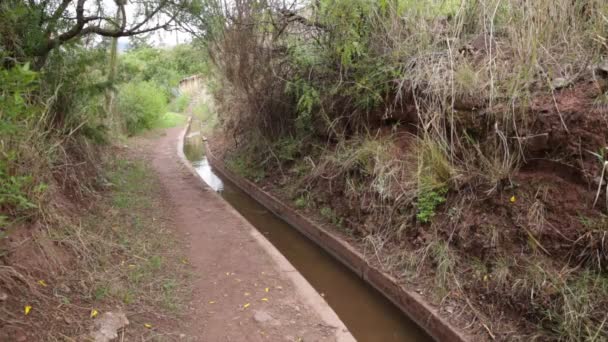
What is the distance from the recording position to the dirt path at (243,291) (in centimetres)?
383

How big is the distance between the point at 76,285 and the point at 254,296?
1763mm

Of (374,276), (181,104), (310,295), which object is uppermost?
(181,104)

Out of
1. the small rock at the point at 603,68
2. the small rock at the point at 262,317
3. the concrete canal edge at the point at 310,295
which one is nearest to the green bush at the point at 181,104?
the concrete canal edge at the point at 310,295

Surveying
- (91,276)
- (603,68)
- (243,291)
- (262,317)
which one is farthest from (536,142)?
(91,276)

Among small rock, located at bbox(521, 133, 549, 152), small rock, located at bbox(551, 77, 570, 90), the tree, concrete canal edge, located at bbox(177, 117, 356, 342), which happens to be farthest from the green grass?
small rock, located at bbox(551, 77, 570, 90)

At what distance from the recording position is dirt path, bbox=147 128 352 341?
383 centimetres

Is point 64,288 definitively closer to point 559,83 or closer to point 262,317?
point 262,317

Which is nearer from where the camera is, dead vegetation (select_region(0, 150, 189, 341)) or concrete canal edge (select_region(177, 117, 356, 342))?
dead vegetation (select_region(0, 150, 189, 341))

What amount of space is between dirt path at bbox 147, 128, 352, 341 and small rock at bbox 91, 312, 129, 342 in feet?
1.90

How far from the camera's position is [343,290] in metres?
5.34

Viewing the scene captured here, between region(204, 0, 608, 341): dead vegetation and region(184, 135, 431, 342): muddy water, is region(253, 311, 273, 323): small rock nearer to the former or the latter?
region(184, 135, 431, 342): muddy water

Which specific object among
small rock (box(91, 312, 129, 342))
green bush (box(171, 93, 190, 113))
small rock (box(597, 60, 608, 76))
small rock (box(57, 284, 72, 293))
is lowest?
small rock (box(91, 312, 129, 342))

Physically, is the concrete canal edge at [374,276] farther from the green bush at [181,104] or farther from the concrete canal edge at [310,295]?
the green bush at [181,104]

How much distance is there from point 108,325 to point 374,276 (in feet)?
10.3
